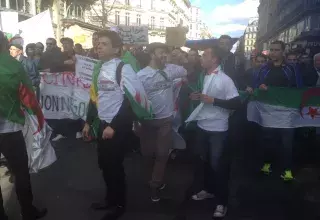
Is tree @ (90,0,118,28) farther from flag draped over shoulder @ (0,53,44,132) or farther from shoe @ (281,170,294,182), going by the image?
flag draped over shoulder @ (0,53,44,132)

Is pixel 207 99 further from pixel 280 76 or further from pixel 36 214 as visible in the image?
pixel 36 214

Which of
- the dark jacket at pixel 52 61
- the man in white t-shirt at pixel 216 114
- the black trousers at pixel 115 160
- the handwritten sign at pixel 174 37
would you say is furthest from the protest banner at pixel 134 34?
the black trousers at pixel 115 160

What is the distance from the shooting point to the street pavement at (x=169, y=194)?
3943mm

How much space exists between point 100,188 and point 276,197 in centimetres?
242

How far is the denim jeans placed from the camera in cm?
493

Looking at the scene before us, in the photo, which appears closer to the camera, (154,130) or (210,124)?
(210,124)

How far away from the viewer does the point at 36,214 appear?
3707mm

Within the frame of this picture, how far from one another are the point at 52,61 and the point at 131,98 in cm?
450

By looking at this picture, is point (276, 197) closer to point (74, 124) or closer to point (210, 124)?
point (210, 124)

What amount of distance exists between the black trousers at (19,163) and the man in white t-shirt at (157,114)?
149cm

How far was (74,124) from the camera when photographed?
7770 millimetres

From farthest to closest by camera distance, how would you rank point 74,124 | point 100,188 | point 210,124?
point 74,124 < point 100,188 < point 210,124

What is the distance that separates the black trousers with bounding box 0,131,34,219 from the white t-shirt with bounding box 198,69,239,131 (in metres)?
2.06

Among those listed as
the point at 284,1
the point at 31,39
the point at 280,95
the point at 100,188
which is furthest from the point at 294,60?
the point at 284,1
